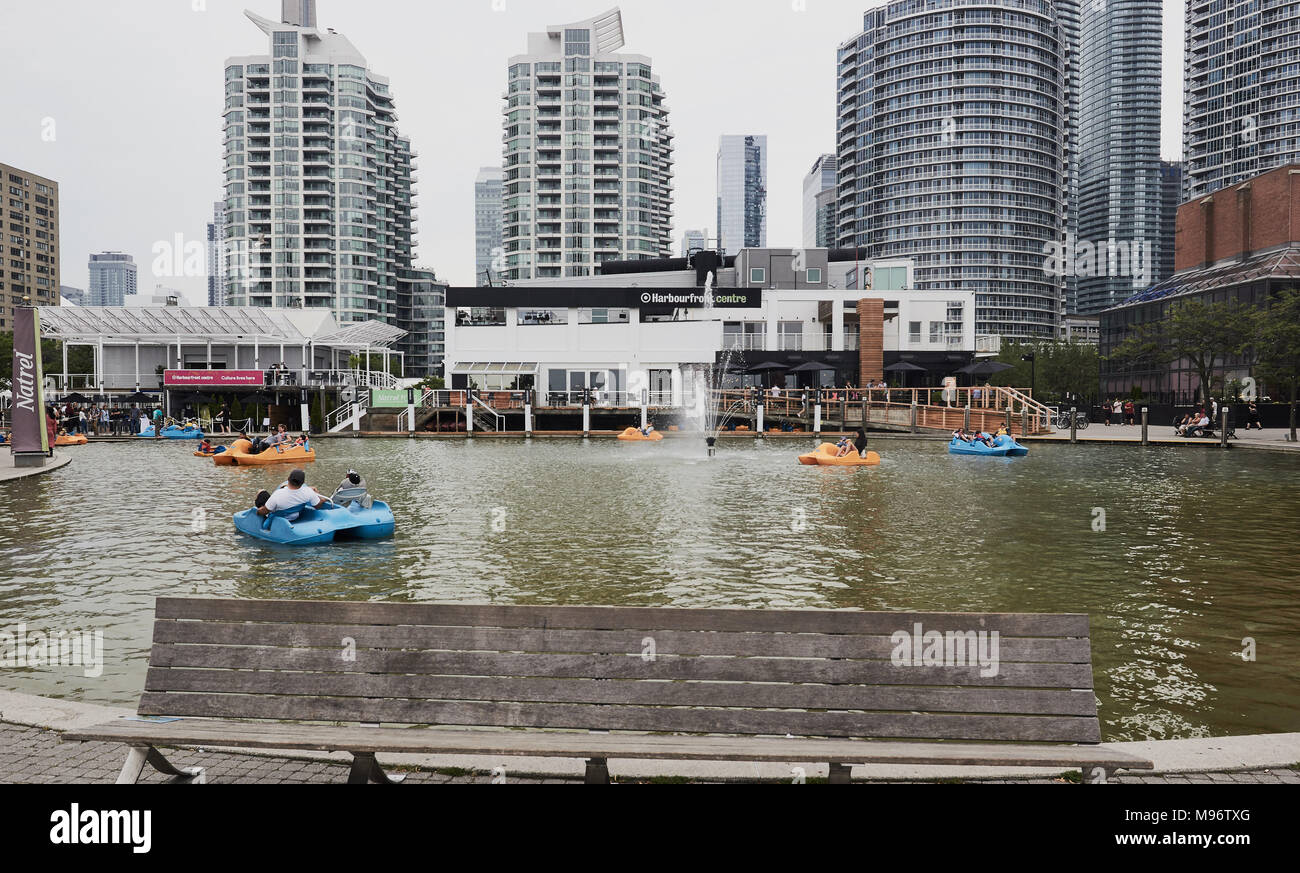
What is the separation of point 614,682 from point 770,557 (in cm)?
943

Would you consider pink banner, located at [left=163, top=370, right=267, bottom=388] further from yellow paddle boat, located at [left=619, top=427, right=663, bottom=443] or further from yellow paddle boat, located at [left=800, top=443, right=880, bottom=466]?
yellow paddle boat, located at [left=800, top=443, right=880, bottom=466]

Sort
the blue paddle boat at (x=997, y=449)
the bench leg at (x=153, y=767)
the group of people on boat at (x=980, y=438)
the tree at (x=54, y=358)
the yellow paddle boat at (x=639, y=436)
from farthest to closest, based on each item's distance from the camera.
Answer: the tree at (x=54, y=358) < the yellow paddle boat at (x=639, y=436) < the group of people on boat at (x=980, y=438) < the blue paddle boat at (x=997, y=449) < the bench leg at (x=153, y=767)

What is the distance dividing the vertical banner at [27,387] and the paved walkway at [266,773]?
26.2 m

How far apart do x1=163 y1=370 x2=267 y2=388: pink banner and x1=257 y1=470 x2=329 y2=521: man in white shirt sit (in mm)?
51154

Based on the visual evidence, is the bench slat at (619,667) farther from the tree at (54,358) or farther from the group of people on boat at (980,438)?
the tree at (54,358)

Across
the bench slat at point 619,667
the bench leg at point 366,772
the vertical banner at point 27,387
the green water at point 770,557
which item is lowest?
the green water at point 770,557

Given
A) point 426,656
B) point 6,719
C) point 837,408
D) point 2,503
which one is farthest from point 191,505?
point 837,408

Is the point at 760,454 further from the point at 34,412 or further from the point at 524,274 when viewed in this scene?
the point at 524,274

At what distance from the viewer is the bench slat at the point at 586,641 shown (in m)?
4.59

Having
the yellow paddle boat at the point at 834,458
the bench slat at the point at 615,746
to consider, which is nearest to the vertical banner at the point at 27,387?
the yellow paddle boat at the point at 834,458

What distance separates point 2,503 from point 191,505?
4306 millimetres

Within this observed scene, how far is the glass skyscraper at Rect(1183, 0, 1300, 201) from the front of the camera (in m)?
141

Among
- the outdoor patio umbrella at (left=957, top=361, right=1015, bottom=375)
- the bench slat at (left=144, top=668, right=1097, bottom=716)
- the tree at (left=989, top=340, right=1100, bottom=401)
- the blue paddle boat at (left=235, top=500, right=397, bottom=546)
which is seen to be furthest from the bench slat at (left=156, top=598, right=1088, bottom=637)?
the tree at (left=989, top=340, right=1100, bottom=401)
